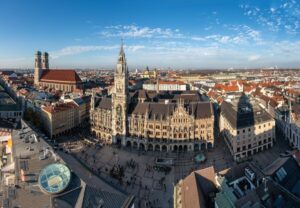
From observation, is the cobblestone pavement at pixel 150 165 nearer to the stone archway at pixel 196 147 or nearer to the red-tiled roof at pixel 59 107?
the stone archway at pixel 196 147

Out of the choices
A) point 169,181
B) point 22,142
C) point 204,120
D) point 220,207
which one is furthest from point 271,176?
point 204,120

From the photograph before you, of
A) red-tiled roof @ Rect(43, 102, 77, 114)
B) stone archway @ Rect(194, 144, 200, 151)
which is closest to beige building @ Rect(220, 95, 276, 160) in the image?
stone archway @ Rect(194, 144, 200, 151)

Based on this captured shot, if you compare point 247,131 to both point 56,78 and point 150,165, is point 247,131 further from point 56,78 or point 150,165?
point 56,78

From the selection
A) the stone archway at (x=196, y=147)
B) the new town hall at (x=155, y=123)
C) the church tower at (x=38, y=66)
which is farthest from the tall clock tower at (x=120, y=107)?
the church tower at (x=38, y=66)

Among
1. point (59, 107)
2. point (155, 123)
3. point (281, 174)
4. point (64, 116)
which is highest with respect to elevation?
point (59, 107)

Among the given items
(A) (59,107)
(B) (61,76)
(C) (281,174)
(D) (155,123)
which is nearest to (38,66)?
(B) (61,76)

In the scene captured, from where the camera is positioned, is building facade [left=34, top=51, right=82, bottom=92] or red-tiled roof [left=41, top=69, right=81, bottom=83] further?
red-tiled roof [left=41, top=69, right=81, bottom=83]

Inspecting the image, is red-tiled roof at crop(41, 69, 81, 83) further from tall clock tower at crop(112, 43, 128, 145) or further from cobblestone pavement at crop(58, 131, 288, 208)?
cobblestone pavement at crop(58, 131, 288, 208)
